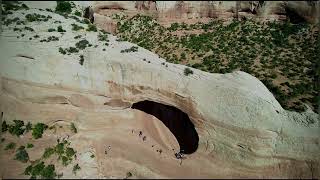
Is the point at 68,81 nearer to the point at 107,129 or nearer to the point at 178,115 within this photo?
the point at 107,129

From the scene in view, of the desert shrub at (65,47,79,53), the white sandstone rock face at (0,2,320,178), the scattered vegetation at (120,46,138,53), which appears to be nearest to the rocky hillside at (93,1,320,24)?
the white sandstone rock face at (0,2,320,178)

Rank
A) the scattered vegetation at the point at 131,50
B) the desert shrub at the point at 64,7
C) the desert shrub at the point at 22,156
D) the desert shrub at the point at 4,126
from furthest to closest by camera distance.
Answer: the desert shrub at the point at 64,7
the desert shrub at the point at 4,126
the scattered vegetation at the point at 131,50
the desert shrub at the point at 22,156

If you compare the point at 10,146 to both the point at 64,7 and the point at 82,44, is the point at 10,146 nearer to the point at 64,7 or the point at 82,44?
the point at 82,44

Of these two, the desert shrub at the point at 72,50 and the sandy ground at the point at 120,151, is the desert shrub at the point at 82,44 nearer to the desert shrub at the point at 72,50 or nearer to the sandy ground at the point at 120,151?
the desert shrub at the point at 72,50

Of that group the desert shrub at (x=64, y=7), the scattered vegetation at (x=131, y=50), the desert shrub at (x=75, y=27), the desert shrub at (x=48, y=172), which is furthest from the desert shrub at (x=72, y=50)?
the desert shrub at (x=64, y=7)

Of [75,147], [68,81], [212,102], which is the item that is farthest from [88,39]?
[212,102]

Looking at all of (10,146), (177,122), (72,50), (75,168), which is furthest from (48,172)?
(177,122)

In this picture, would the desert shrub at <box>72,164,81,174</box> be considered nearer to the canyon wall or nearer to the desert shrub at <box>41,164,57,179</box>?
the desert shrub at <box>41,164,57,179</box>
